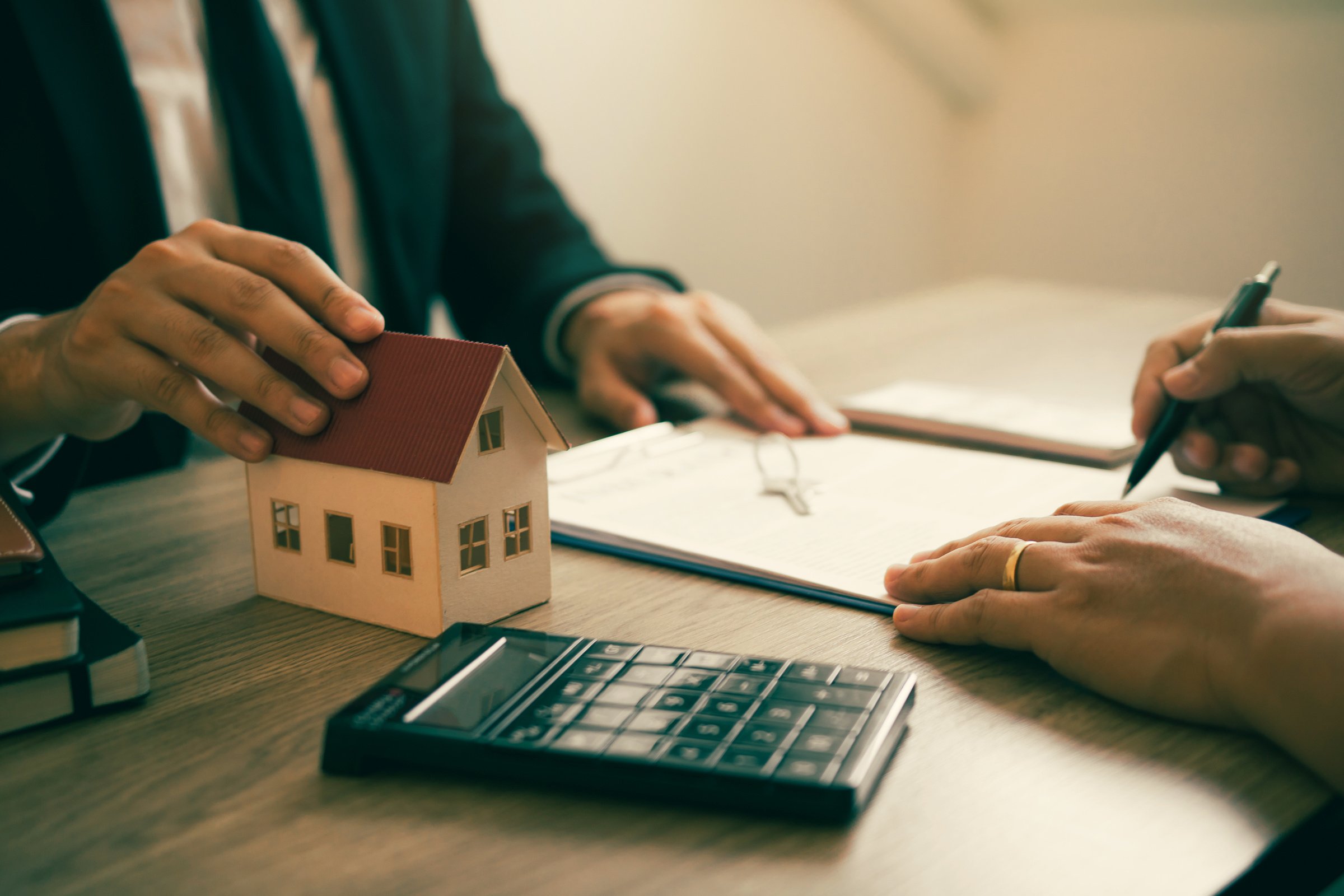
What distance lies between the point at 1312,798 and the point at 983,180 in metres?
3.63

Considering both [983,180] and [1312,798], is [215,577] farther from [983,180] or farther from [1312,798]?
[983,180]

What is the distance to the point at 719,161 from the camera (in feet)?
10.4

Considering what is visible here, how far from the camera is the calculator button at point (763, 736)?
1.53ft

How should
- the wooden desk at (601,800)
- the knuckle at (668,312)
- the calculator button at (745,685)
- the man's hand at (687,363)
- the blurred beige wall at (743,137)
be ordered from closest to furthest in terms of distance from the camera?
the wooden desk at (601,800)
the calculator button at (745,685)
the man's hand at (687,363)
the knuckle at (668,312)
the blurred beige wall at (743,137)

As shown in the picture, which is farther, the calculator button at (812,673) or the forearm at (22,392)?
the forearm at (22,392)

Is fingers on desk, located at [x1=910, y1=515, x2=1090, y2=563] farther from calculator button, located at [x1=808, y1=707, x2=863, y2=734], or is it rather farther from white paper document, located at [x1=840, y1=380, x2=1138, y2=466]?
white paper document, located at [x1=840, y1=380, x2=1138, y2=466]

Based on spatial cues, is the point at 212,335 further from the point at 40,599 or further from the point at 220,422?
the point at 40,599

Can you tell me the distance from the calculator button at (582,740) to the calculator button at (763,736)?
61 millimetres

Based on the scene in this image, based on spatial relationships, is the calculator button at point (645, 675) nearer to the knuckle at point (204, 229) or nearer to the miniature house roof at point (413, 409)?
the miniature house roof at point (413, 409)

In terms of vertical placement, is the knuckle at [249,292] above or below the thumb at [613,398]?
above

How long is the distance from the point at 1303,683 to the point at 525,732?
382mm

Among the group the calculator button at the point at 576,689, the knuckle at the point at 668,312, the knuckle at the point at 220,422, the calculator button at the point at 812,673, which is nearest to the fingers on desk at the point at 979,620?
the calculator button at the point at 812,673

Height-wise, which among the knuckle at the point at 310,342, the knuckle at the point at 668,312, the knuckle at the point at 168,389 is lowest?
the knuckle at the point at 668,312

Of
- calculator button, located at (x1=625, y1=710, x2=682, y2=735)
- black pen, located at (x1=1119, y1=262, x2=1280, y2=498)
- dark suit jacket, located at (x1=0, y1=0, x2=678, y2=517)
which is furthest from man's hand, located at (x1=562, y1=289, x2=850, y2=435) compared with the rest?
calculator button, located at (x1=625, y1=710, x2=682, y2=735)
